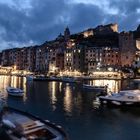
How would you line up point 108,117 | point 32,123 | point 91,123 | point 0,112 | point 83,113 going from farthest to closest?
point 83,113 < point 108,117 < point 91,123 < point 0,112 < point 32,123

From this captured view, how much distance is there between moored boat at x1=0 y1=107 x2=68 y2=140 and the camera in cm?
1698

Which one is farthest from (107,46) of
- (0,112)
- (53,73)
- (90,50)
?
(0,112)

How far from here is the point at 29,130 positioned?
58.0 ft

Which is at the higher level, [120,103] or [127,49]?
[127,49]

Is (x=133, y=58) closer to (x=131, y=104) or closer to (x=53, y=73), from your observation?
(x=53, y=73)

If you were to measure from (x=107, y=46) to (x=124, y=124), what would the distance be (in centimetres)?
15999

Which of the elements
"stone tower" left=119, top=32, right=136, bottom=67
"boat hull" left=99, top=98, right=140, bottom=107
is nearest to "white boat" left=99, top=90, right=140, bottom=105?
"boat hull" left=99, top=98, right=140, bottom=107

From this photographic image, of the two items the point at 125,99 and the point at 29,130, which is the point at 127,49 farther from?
the point at 29,130

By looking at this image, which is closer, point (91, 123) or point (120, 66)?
point (91, 123)

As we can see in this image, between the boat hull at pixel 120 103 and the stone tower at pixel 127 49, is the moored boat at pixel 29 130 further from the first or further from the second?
the stone tower at pixel 127 49

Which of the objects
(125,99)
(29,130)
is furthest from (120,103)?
(29,130)

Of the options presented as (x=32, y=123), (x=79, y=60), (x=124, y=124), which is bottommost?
(x=124, y=124)

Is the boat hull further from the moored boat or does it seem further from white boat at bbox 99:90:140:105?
the moored boat

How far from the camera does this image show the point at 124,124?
34.8 metres
